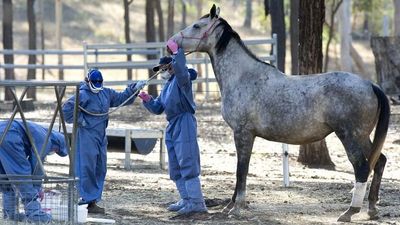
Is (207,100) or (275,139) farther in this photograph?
(207,100)

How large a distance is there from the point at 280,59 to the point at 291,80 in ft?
40.4

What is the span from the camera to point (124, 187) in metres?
13.6

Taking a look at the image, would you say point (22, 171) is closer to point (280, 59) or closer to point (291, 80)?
point (291, 80)

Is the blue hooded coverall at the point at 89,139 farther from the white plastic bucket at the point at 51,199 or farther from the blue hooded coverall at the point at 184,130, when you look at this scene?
the white plastic bucket at the point at 51,199

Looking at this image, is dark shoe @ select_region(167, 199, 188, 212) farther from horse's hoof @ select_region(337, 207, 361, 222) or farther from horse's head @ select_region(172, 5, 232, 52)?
horse's hoof @ select_region(337, 207, 361, 222)

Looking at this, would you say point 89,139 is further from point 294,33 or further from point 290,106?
point 294,33

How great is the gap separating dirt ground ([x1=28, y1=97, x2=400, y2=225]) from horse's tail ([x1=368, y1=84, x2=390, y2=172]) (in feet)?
2.10

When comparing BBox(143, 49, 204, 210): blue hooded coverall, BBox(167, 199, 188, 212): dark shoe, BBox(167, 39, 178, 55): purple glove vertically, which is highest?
BBox(167, 39, 178, 55): purple glove

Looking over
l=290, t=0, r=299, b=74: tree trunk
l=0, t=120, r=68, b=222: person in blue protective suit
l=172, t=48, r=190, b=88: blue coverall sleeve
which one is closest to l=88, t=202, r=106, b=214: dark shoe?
l=0, t=120, r=68, b=222: person in blue protective suit

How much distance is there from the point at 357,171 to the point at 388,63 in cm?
1530

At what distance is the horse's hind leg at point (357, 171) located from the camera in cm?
1041

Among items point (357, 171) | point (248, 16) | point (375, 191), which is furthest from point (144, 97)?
point (248, 16)

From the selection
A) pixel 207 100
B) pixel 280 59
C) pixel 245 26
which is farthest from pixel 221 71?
pixel 245 26

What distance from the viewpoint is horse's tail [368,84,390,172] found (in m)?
10.5
